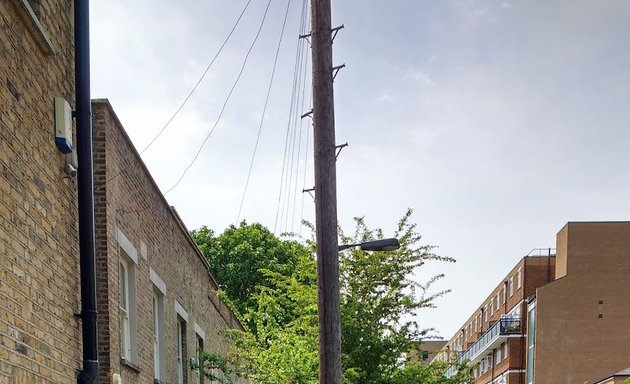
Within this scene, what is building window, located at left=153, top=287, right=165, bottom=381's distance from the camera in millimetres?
10047

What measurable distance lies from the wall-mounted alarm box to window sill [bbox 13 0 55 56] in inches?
15.5

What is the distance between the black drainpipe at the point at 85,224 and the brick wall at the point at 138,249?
67.8 inches

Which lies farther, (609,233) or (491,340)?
(491,340)

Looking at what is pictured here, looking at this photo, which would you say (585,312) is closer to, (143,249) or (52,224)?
(143,249)

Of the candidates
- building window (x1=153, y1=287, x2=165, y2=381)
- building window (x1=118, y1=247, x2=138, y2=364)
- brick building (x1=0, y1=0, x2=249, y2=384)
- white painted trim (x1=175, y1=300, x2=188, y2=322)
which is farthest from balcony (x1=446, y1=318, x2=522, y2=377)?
brick building (x1=0, y1=0, x2=249, y2=384)

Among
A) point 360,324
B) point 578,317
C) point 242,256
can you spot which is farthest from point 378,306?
point 578,317

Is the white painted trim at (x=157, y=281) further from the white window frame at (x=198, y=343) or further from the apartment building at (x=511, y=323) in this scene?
the apartment building at (x=511, y=323)

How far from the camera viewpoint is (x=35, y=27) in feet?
15.4

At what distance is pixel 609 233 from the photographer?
40.9 m

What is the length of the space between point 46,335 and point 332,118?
185 inches

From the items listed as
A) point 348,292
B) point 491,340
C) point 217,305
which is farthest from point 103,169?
point 491,340

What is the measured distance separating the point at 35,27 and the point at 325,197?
4.22 m

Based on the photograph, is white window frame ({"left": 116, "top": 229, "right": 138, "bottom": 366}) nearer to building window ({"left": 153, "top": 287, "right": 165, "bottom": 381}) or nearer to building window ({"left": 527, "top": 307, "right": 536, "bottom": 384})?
building window ({"left": 153, "top": 287, "right": 165, "bottom": 381})

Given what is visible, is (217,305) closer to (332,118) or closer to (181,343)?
(181,343)
